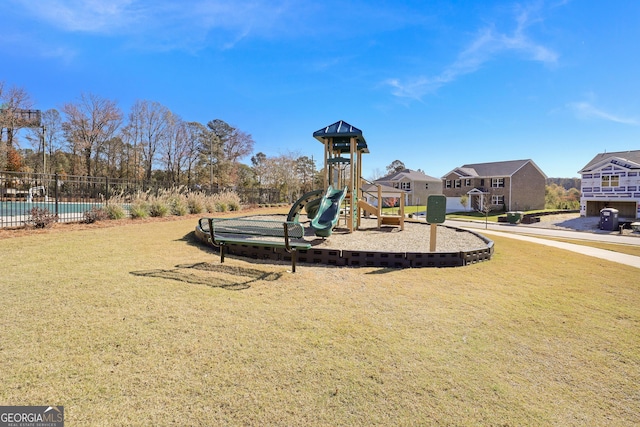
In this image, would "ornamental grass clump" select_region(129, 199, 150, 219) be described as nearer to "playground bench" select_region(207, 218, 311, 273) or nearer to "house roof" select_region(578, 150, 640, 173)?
"playground bench" select_region(207, 218, 311, 273)

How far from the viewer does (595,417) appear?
2193 mm

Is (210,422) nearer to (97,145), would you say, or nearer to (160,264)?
(160,264)

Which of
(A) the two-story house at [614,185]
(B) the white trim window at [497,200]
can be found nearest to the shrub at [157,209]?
(A) the two-story house at [614,185]

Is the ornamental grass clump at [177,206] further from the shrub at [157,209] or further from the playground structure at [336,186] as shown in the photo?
the playground structure at [336,186]

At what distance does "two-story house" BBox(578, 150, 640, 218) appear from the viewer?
26.7 metres

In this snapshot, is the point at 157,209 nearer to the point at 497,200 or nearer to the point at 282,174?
the point at 282,174

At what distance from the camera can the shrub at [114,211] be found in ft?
38.5

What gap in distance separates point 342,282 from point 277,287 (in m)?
1.15

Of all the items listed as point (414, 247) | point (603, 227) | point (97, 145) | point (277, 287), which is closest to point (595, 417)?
point (277, 287)

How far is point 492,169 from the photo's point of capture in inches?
1726

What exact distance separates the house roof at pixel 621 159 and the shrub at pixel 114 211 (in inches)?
1526

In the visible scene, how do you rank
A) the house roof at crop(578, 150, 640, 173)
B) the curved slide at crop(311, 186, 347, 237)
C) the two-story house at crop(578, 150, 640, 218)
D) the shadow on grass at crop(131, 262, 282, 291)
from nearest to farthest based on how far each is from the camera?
the shadow on grass at crop(131, 262, 282, 291) < the curved slide at crop(311, 186, 347, 237) < the two-story house at crop(578, 150, 640, 218) < the house roof at crop(578, 150, 640, 173)

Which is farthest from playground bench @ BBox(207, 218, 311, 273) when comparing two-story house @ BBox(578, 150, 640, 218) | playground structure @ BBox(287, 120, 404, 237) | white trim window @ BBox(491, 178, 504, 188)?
white trim window @ BBox(491, 178, 504, 188)

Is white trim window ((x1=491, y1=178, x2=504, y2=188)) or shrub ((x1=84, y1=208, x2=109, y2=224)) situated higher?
white trim window ((x1=491, y1=178, x2=504, y2=188))
